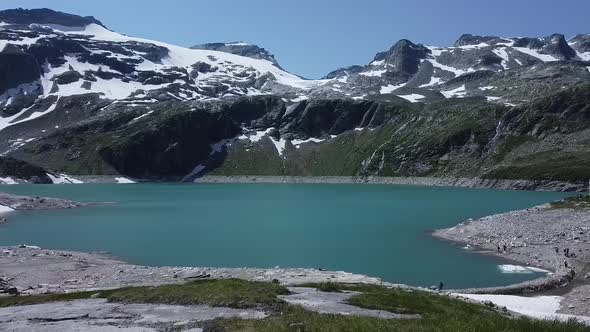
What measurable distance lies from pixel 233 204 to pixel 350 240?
216 ft

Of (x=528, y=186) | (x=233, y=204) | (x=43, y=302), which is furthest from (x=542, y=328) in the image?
(x=528, y=186)

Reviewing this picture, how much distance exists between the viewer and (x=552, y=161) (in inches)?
6890

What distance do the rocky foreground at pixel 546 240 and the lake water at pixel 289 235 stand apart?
345cm

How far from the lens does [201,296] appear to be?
25.1 meters

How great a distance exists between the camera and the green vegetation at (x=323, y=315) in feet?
49.6

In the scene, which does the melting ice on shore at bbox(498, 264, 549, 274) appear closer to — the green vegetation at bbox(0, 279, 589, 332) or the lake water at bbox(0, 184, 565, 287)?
the lake water at bbox(0, 184, 565, 287)

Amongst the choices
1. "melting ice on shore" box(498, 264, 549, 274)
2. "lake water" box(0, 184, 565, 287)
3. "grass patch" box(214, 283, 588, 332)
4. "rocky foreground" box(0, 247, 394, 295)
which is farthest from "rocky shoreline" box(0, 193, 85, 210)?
"grass patch" box(214, 283, 588, 332)

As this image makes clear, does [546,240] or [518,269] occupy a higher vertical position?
[546,240]

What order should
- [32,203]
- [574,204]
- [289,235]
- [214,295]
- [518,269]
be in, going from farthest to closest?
[32,203]
[574,204]
[289,235]
[518,269]
[214,295]

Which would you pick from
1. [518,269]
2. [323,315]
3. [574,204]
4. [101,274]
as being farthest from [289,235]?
[323,315]

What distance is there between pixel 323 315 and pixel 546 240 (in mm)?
52040

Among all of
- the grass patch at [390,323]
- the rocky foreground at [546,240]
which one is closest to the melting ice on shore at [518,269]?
the rocky foreground at [546,240]

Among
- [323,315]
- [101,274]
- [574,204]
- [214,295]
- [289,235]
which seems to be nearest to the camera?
[323,315]

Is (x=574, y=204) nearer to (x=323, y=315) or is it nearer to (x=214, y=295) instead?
(x=214, y=295)
